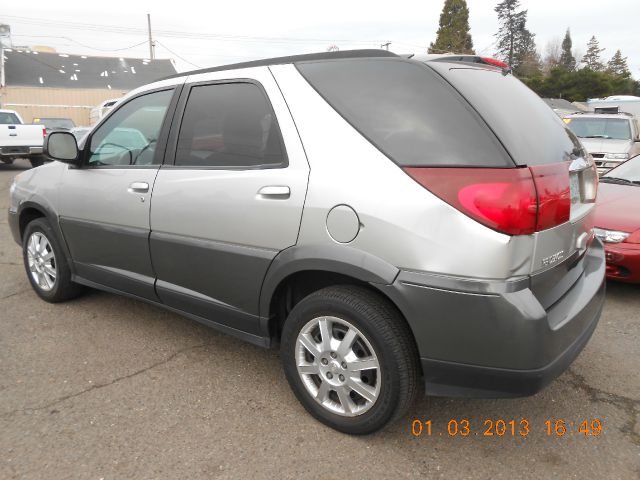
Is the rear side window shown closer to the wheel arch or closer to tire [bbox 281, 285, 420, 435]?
the wheel arch

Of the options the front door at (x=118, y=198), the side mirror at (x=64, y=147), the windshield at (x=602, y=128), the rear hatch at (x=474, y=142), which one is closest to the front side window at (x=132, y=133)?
the front door at (x=118, y=198)

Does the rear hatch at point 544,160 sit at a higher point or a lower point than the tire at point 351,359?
higher

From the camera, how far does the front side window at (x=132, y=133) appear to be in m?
3.15

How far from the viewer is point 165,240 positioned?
2961 mm

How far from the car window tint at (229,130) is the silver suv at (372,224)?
10 millimetres

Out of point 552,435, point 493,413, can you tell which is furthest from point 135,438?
point 552,435

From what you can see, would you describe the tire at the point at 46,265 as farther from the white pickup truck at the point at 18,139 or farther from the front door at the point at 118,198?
the white pickup truck at the point at 18,139

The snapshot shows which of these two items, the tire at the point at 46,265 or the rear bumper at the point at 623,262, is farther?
the rear bumper at the point at 623,262

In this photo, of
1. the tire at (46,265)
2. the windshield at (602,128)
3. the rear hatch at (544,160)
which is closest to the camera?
the rear hatch at (544,160)

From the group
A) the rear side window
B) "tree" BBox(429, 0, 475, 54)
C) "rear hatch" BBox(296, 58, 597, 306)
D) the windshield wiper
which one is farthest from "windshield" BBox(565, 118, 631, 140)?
"tree" BBox(429, 0, 475, 54)

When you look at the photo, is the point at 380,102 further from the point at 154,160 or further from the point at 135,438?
the point at 135,438

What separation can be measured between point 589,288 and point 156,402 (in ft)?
7.51

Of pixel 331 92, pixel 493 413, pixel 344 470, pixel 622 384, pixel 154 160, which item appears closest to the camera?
pixel 344 470

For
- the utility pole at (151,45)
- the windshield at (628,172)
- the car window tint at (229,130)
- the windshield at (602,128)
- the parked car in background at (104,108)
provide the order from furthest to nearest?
1. the utility pole at (151,45)
2. the windshield at (602,128)
3. the windshield at (628,172)
4. the parked car in background at (104,108)
5. the car window tint at (229,130)
